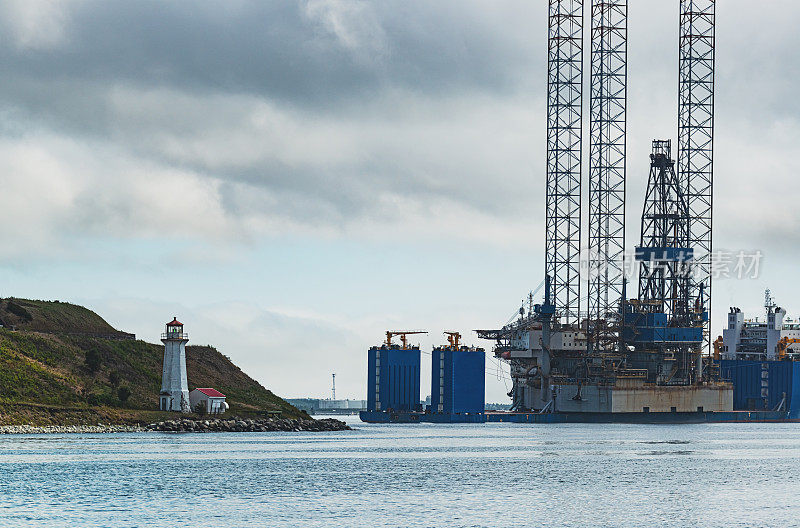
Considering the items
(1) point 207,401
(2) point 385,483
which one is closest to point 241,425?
(1) point 207,401

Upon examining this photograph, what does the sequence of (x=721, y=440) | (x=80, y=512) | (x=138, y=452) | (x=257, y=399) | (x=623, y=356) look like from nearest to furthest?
(x=80, y=512) → (x=138, y=452) → (x=721, y=440) → (x=257, y=399) → (x=623, y=356)

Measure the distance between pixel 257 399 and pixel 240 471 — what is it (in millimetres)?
68130

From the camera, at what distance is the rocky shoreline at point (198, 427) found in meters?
111

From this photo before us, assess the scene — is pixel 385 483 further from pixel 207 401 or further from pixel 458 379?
pixel 458 379

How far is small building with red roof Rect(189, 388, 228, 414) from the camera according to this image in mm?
126188

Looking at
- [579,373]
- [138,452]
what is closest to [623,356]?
[579,373]

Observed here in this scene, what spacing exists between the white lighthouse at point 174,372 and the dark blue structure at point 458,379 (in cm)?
5621

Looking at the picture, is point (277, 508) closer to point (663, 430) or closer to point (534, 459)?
point (534, 459)

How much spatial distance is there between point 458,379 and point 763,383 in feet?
159

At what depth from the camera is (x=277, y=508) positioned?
58031 millimetres

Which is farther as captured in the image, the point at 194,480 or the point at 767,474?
the point at 767,474

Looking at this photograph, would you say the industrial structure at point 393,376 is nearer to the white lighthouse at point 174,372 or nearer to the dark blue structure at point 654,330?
the dark blue structure at point 654,330

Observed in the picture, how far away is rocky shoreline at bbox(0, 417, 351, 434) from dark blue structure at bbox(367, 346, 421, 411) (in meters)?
35.8

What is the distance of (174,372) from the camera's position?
4737 inches
